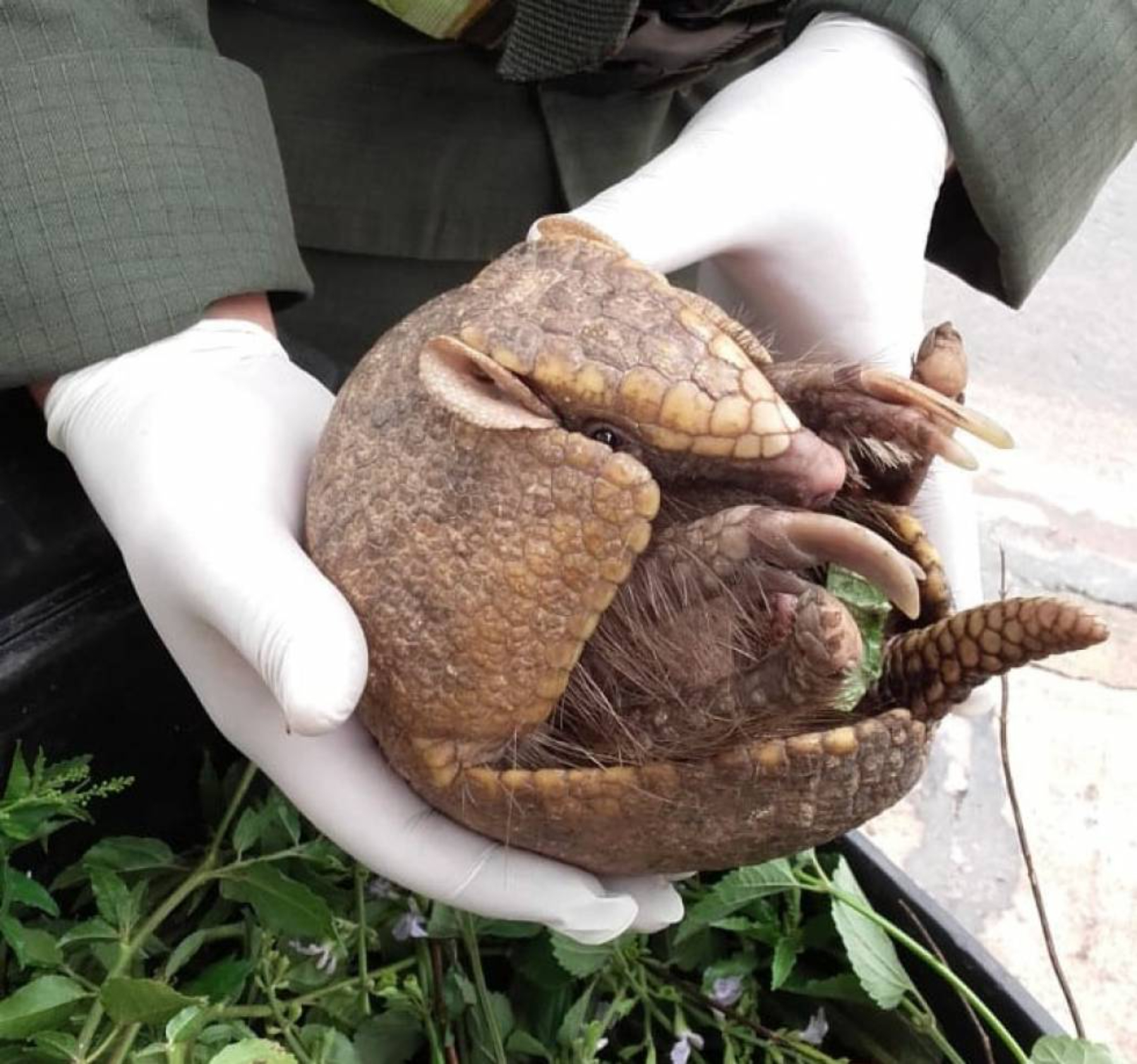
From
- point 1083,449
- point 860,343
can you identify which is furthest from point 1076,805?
point 860,343

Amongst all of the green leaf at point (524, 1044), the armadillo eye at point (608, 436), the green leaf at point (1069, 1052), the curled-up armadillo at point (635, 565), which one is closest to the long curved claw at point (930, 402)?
the curled-up armadillo at point (635, 565)

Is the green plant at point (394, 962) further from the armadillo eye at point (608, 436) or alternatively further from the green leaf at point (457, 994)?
the armadillo eye at point (608, 436)

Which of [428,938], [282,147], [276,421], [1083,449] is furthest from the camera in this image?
[1083,449]

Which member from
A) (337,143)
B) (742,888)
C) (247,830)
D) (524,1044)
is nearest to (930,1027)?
(742,888)

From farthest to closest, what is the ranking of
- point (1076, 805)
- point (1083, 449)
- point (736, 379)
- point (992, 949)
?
point (1083, 449)
point (1076, 805)
point (992, 949)
point (736, 379)

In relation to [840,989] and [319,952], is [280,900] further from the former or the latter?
[840,989]

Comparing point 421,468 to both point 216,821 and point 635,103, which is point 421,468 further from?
point 635,103
